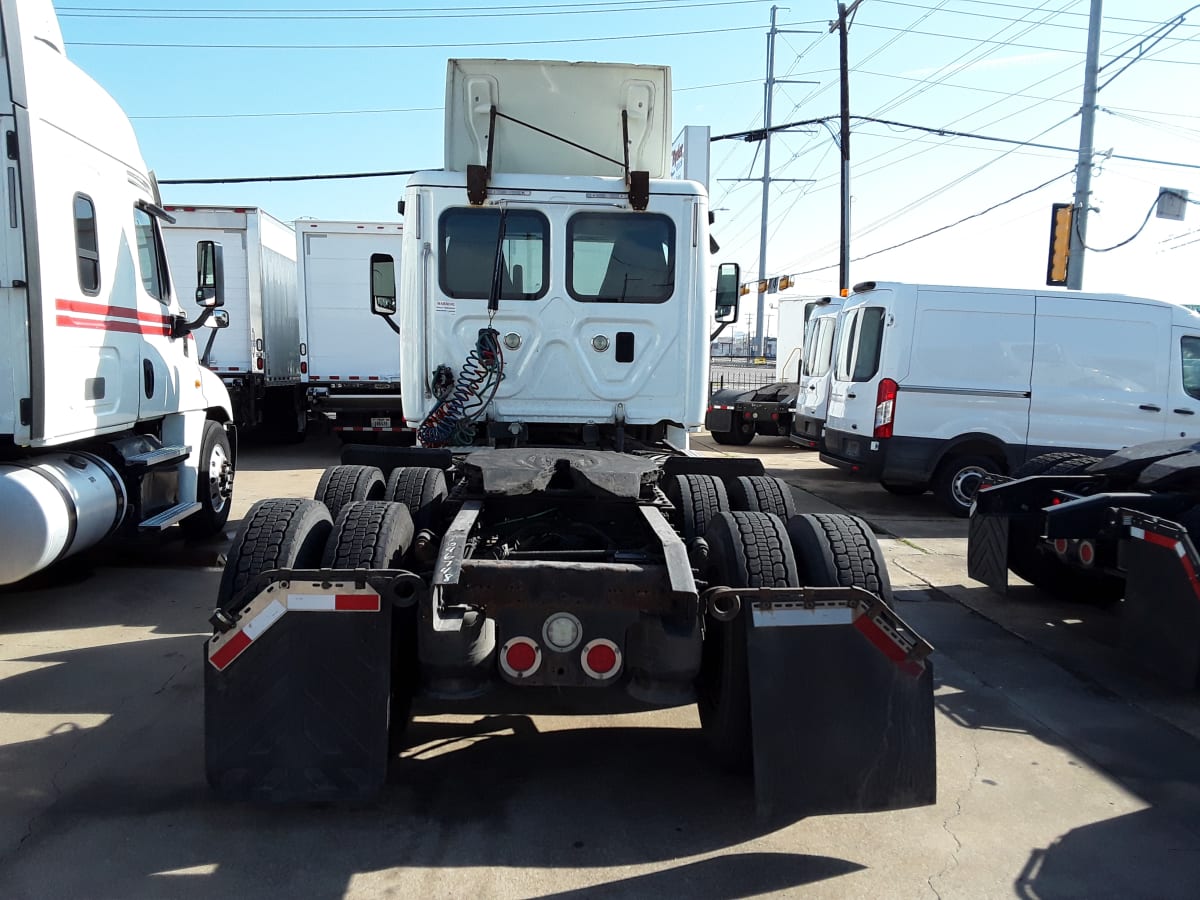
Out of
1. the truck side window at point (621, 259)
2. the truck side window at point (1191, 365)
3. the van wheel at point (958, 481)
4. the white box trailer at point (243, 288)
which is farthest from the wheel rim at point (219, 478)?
the truck side window at point (1191, 365)

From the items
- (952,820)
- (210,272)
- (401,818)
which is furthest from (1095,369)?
(401,818)

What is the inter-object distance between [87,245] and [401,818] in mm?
4340

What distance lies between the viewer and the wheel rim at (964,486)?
32.6ft

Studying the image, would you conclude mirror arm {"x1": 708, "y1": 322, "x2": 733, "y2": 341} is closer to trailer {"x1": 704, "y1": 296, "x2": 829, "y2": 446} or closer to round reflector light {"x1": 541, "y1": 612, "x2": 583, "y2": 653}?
round reflector light {"x1": 541, "y1": 612, "x2": 583, "y2": 653}

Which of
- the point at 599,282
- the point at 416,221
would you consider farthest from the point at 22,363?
the point at 599,282

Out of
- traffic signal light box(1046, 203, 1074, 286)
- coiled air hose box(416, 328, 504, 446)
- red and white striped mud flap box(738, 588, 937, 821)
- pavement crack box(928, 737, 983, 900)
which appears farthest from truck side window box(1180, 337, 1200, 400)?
red and white striped mud flap box(738, 588, 937, 821)

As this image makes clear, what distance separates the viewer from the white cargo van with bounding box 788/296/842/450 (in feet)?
38.5

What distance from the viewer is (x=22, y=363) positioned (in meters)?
4.77

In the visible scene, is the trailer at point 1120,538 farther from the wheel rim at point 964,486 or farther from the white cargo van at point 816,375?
the white cargo van at point 816,375

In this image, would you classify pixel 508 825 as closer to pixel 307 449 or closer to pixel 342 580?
pixel 342 580

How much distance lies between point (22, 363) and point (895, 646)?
4738 millimetres

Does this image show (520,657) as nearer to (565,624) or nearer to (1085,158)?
(565,624)

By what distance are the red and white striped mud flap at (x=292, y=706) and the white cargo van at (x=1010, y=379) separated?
8038 mm

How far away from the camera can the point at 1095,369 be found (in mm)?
9812
